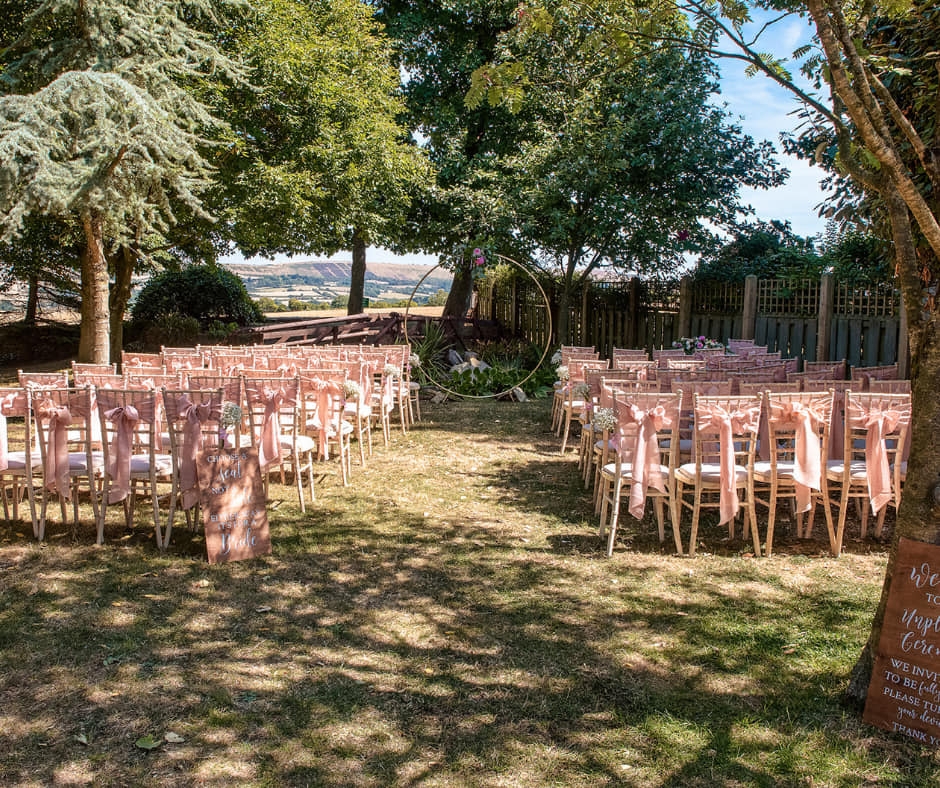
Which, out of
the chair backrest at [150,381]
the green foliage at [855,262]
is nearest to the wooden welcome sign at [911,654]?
the chair backrest at [150,381]

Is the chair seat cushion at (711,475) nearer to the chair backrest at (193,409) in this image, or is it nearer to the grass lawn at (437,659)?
the grass lawn at (437,659)

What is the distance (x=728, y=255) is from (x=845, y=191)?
261 inches

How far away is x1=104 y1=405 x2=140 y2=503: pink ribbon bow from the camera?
17.6 ft

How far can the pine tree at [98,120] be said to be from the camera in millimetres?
9289

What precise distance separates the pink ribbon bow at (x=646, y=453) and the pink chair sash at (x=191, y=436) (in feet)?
9.30

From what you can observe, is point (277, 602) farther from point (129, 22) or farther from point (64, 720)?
point (129, 22)

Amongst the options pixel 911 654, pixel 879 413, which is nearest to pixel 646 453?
pixel 879 413

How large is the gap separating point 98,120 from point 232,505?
6549 millimetres

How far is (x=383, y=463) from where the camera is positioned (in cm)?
845

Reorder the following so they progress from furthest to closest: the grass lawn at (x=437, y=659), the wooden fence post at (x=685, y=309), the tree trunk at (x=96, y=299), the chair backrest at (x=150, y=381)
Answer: the wooden fence post at (x=685, y=309), the tree trunk at (x=96, y=299), the chair backrest at (x=150, y=381), the grass lawn at (x=437, y=659)

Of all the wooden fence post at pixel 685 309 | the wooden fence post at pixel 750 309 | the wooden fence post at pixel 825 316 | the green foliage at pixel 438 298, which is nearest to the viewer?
the wooden fence post at pixel 825 316

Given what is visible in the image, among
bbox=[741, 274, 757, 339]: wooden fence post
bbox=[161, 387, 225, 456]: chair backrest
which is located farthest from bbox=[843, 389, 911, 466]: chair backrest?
bbox=[741, 274, 757, 339]: wooden fence post

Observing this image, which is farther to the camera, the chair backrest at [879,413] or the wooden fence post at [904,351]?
the wooden fence post at [904,351]

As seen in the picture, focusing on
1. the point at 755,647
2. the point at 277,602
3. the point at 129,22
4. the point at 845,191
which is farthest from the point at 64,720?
the point at 129,22
